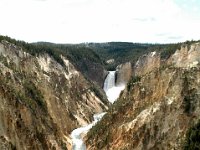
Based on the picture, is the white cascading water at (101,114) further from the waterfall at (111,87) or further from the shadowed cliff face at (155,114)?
the shadowed cliff face at (155,114)

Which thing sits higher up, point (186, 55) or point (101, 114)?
point (186, 55)

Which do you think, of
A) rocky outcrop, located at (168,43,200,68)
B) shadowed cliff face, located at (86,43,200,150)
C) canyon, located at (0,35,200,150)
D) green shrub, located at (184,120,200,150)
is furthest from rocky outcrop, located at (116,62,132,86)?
green shrub, located at (184,120,200,150)

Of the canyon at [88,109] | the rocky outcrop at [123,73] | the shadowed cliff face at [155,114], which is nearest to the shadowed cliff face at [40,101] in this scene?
the canyon at [88,109]

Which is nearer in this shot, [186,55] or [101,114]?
[186,55]

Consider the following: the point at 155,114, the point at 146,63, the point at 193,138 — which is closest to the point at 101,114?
the point at 146,63

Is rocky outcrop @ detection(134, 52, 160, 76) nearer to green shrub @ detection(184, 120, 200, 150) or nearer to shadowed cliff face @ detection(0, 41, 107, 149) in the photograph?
shadowed cliff face @ detection(0, 41, 107, 149)

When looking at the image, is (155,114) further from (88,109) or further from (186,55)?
(88,109)
